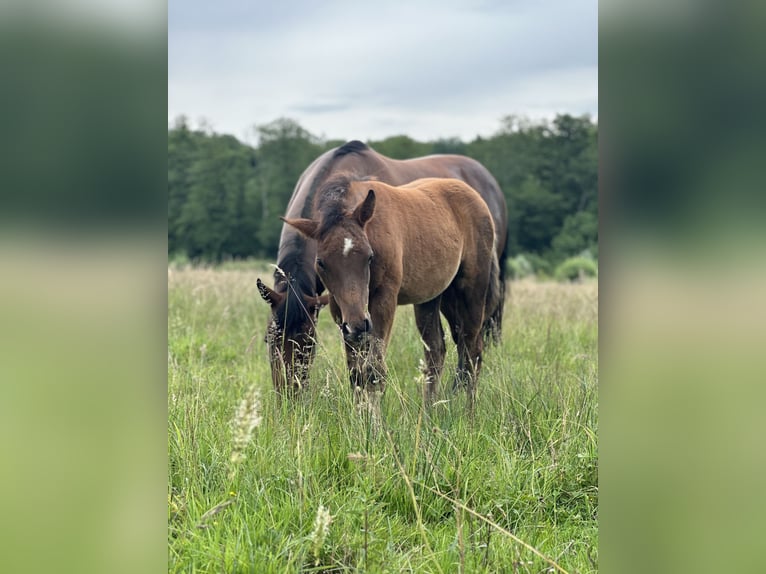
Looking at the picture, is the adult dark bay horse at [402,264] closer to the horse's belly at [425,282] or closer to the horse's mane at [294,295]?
the horse's belly at [425,282]

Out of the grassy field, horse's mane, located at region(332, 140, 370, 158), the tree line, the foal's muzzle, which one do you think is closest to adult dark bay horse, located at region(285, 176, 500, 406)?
the foal's muzzle

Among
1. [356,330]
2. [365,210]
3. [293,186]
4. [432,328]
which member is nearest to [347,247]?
[365,210]

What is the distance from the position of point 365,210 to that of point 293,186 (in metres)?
33.5

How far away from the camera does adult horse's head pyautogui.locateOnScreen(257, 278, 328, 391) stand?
454 centimetres

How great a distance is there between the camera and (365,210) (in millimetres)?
4355

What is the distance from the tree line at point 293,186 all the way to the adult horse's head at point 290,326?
31991mm

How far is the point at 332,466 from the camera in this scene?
3.14 m

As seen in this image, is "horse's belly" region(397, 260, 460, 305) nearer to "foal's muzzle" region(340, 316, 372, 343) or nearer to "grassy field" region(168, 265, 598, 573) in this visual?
"grassy field" region(168, 265, 598, 573)

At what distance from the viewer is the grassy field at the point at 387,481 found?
2322 millimetres

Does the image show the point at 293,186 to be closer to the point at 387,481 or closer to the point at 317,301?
the point at 317,301

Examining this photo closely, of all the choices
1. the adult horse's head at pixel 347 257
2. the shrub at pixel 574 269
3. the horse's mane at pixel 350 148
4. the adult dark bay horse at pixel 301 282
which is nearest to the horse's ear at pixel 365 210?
the adult horse's head at pixel 347 257
